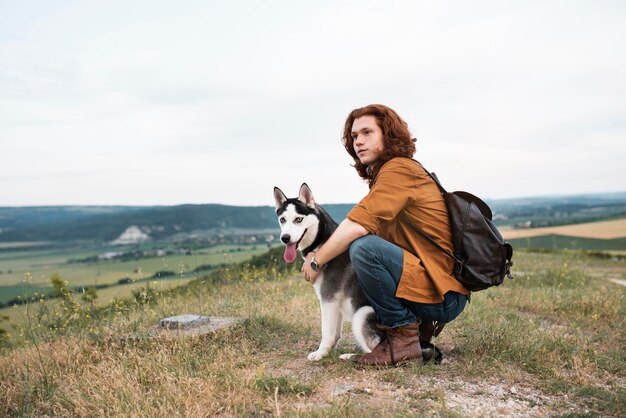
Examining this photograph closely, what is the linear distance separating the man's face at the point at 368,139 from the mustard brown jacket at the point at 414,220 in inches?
12.8

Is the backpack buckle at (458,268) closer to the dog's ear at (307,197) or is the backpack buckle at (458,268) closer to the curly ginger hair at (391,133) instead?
the curly ginger hair at (391,133)

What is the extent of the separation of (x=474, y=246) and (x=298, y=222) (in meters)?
1.59

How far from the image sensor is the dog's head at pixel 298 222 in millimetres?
4281

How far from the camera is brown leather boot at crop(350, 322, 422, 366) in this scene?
13.8 feet

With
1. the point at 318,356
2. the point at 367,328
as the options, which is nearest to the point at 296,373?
the point at 318,356

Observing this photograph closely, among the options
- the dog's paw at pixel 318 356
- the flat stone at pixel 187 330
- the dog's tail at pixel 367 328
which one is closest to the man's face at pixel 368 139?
the dog's tail at pixel 367 328

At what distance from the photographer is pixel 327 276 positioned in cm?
437

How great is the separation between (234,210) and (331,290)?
62593mm

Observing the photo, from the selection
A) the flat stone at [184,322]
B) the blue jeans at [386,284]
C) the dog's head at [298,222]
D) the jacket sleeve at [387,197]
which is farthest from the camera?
the flat stone at [184,322]

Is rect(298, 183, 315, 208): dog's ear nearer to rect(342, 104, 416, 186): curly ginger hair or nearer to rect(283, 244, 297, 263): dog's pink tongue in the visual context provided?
→ rect(283, 244, 297, 263): dog's pink tongue

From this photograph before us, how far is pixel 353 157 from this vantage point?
4820 mm

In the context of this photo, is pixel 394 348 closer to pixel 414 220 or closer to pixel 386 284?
pixel 386 284

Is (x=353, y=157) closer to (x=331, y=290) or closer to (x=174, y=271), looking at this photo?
(x=331, y=290)

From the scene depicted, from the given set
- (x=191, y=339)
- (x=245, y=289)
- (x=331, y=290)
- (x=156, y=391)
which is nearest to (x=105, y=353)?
(x=191, y=339)
